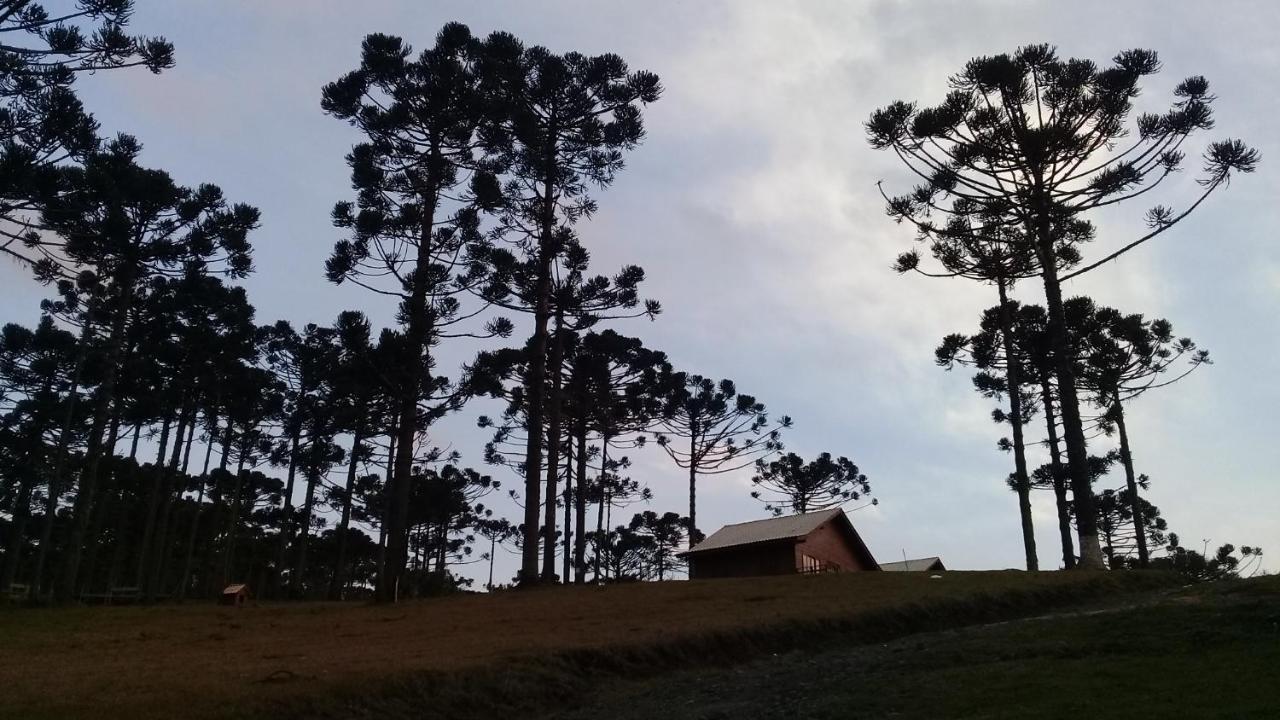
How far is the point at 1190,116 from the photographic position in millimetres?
20344

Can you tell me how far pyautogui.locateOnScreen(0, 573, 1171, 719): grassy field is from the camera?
1017 cm

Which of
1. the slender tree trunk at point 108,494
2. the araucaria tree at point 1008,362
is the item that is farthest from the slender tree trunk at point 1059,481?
the slender tree trunk at point 108,494

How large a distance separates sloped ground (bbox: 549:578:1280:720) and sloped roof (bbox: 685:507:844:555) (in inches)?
809

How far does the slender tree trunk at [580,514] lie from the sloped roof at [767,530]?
5.59 metres

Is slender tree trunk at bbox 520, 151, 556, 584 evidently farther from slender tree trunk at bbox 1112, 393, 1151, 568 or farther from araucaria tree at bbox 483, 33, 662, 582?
slender tree trunk at bbox 1112, 393, 1151, 568

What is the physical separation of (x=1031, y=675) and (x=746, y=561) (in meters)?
26.9

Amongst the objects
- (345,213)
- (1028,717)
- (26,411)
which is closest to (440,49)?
(345,213)

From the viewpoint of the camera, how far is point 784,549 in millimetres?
34250

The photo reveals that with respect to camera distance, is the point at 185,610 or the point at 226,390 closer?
the point at 185,610

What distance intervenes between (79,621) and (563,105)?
18.9 meters

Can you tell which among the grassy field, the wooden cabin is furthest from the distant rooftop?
the grassy field

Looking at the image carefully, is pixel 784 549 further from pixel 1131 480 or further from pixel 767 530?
pixel 1131 480

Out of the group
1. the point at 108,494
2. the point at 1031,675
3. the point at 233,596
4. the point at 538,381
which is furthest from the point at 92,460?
the point at 1031,675

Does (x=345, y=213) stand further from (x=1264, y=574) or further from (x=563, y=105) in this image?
(x=1264, y=574)
